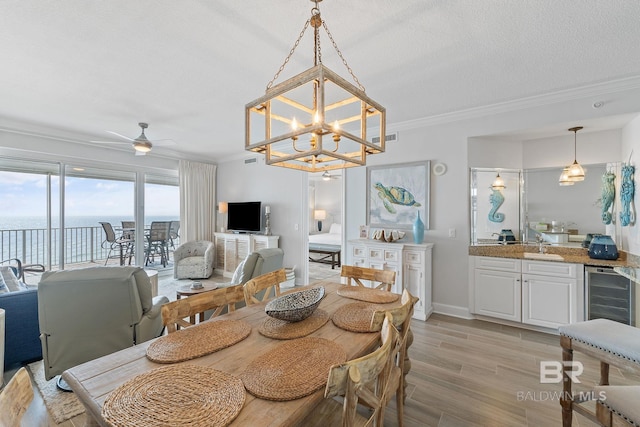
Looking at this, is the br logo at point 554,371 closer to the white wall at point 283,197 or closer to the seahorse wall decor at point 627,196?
the seahorse wall decor at point 627,196

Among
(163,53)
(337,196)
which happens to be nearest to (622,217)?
(163,53)

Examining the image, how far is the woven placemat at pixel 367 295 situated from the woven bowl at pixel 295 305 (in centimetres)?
29

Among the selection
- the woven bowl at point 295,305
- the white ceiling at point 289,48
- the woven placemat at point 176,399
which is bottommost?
the woven placemat at point 176,399

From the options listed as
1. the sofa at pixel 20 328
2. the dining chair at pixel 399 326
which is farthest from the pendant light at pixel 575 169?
the sofa at pixel 20 328

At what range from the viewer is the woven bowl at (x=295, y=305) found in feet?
5.27

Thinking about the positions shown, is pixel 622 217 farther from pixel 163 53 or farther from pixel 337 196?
pixel 337 196

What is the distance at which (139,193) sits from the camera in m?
5.70

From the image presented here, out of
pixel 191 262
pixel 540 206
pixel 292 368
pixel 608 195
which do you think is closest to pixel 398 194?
pixel 540 206

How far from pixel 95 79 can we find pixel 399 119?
3558mm

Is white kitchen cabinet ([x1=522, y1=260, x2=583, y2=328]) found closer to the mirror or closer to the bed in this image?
the mirror

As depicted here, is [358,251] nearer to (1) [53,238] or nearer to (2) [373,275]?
(2) [373,275]

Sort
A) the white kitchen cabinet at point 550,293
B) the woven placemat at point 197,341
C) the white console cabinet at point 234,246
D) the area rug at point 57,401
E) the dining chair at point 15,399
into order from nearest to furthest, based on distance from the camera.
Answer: the dining chair at point 15,399 < the woven placemat at point 197,341 < the area rug at point 57,401 < the white kitchen cabinet at point 550,293 < the white console cabinet at point 234,246

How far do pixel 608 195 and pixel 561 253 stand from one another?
32.3 inches

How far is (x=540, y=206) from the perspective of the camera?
12.2 ft
